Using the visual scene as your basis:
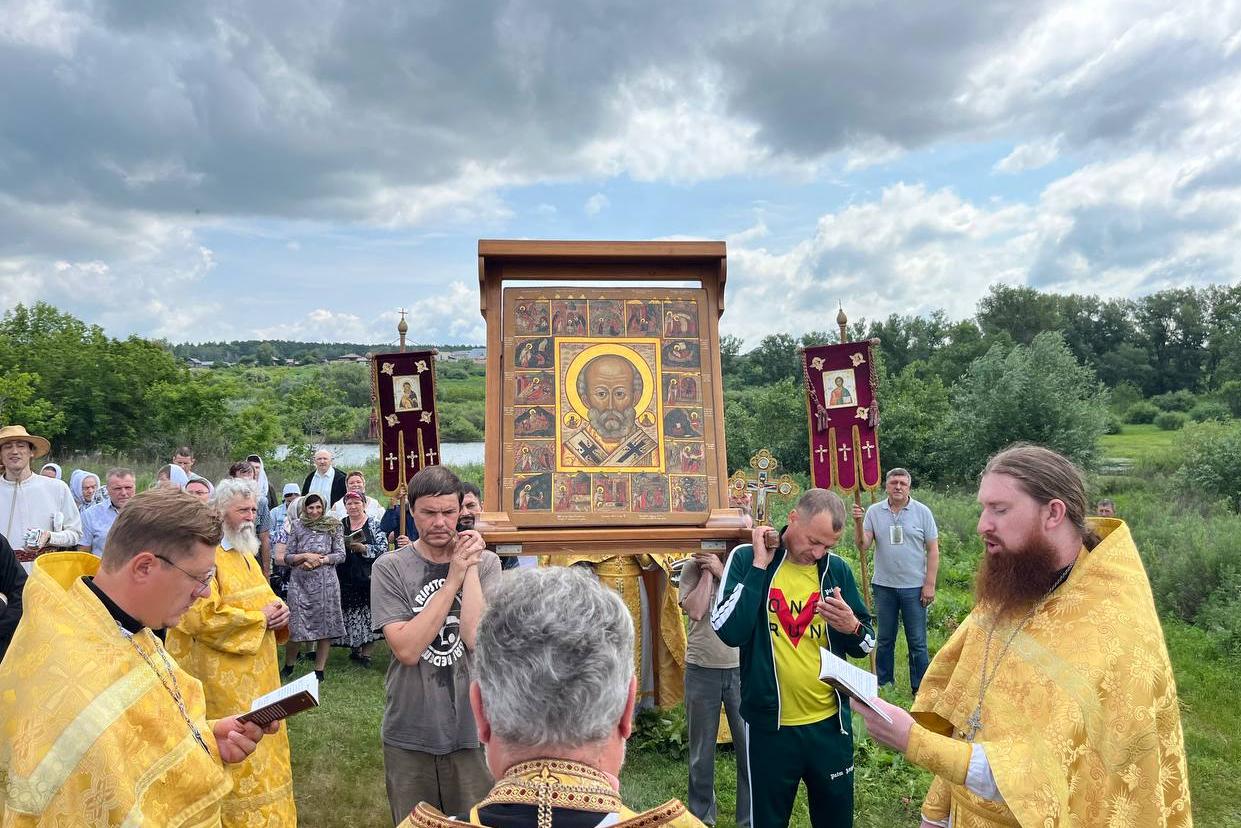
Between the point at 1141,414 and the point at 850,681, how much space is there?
162 feet

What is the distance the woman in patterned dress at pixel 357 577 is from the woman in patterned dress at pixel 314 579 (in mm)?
→ 354

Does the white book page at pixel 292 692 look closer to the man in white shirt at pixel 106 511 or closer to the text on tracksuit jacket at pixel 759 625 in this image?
the text on tracksuit jacket at pixel 759 625

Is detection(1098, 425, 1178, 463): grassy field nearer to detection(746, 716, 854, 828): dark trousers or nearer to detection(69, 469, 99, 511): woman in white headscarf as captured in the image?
detection(746, 716, 854, 828): dark trousers

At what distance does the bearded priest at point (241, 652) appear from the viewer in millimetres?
4086

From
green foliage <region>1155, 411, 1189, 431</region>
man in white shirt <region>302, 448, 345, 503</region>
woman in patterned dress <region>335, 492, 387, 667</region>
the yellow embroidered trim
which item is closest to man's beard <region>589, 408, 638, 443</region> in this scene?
the yellow embroidered trim

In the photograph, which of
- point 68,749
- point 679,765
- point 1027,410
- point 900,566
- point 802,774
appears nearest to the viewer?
point 68,749

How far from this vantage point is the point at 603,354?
4410 mm

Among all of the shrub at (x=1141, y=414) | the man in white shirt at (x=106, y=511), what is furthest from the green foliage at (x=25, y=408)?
the shrub at (x=1141, y=414)

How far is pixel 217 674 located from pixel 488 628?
325 cm

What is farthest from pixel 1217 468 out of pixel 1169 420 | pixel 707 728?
pixel 1169 420

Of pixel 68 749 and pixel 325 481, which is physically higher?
pixel 325 481

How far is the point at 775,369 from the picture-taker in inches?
1807

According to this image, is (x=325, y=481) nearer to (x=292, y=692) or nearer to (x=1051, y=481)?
(x=292, y=692)

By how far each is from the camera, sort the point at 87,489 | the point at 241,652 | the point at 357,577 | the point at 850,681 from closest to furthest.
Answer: the point at 850,681, the point at 241,652, the point at 357,577, the point at 87,489
